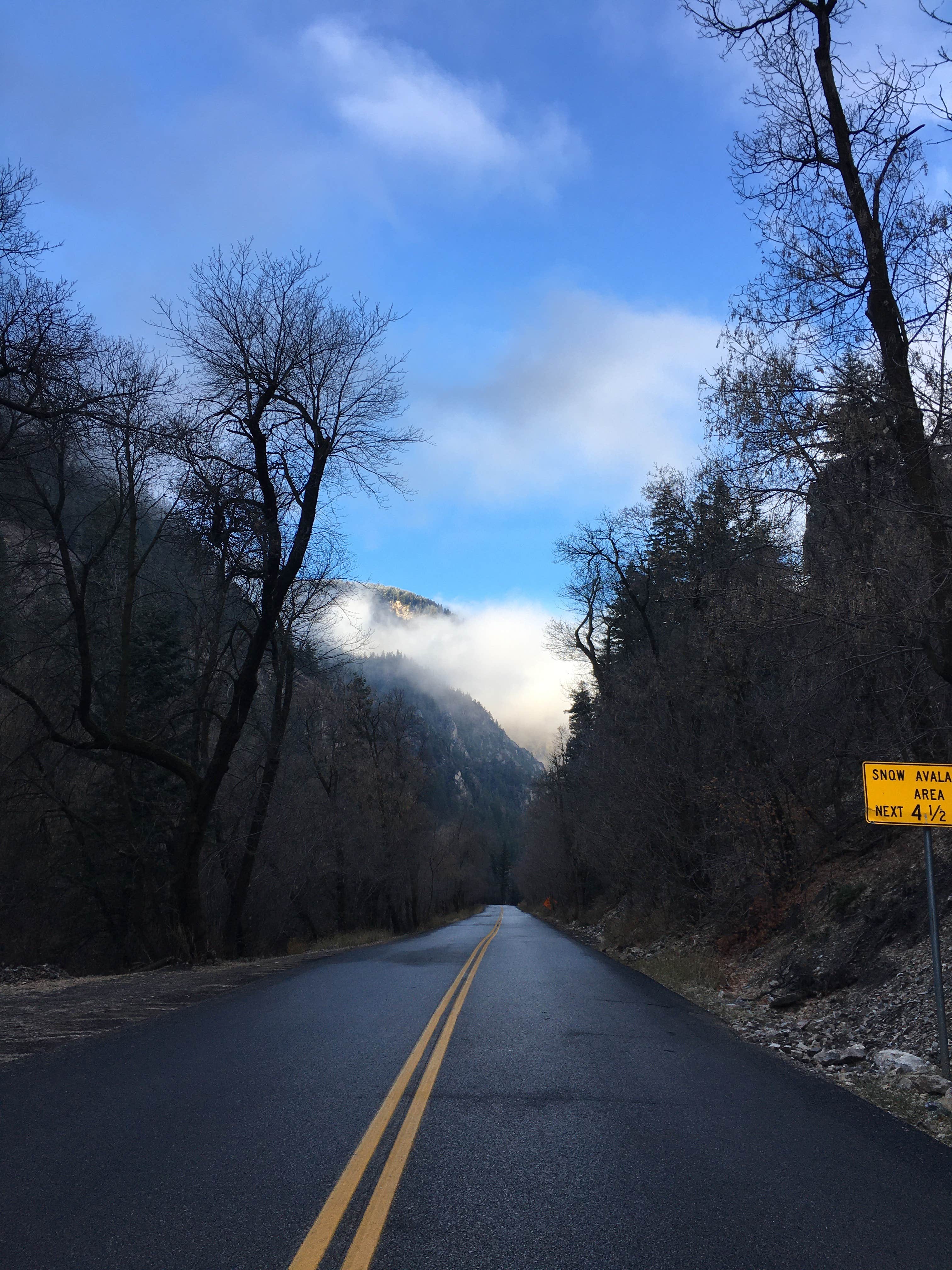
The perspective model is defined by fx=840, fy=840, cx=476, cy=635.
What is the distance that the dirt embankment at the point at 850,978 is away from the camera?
7.49 m

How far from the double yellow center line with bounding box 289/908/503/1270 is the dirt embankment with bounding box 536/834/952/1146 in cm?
357

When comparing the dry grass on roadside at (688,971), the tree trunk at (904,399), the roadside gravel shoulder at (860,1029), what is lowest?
the dry grass on roadside at (688,971)

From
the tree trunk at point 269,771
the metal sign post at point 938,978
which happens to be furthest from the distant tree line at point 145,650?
the metal sign post at point 938,978

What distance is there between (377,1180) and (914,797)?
5440 millimetres

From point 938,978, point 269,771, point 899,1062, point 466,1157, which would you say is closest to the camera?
point 466,1157

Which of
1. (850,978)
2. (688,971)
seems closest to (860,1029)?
(850,978)

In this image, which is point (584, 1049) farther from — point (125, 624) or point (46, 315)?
point (125, 624)

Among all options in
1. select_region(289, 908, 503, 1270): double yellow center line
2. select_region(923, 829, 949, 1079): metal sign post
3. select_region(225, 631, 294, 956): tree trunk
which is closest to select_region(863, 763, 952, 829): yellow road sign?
select_region(923, 829, 949, 1079): metal sign post

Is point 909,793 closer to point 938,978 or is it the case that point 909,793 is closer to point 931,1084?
point 938,978

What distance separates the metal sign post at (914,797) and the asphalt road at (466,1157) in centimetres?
209

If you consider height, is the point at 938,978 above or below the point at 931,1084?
above

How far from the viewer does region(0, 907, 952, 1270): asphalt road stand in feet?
12.0

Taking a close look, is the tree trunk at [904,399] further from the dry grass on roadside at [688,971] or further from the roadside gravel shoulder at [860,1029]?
the dry grass on roadside at [688,971]

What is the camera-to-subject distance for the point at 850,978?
10938 mm
